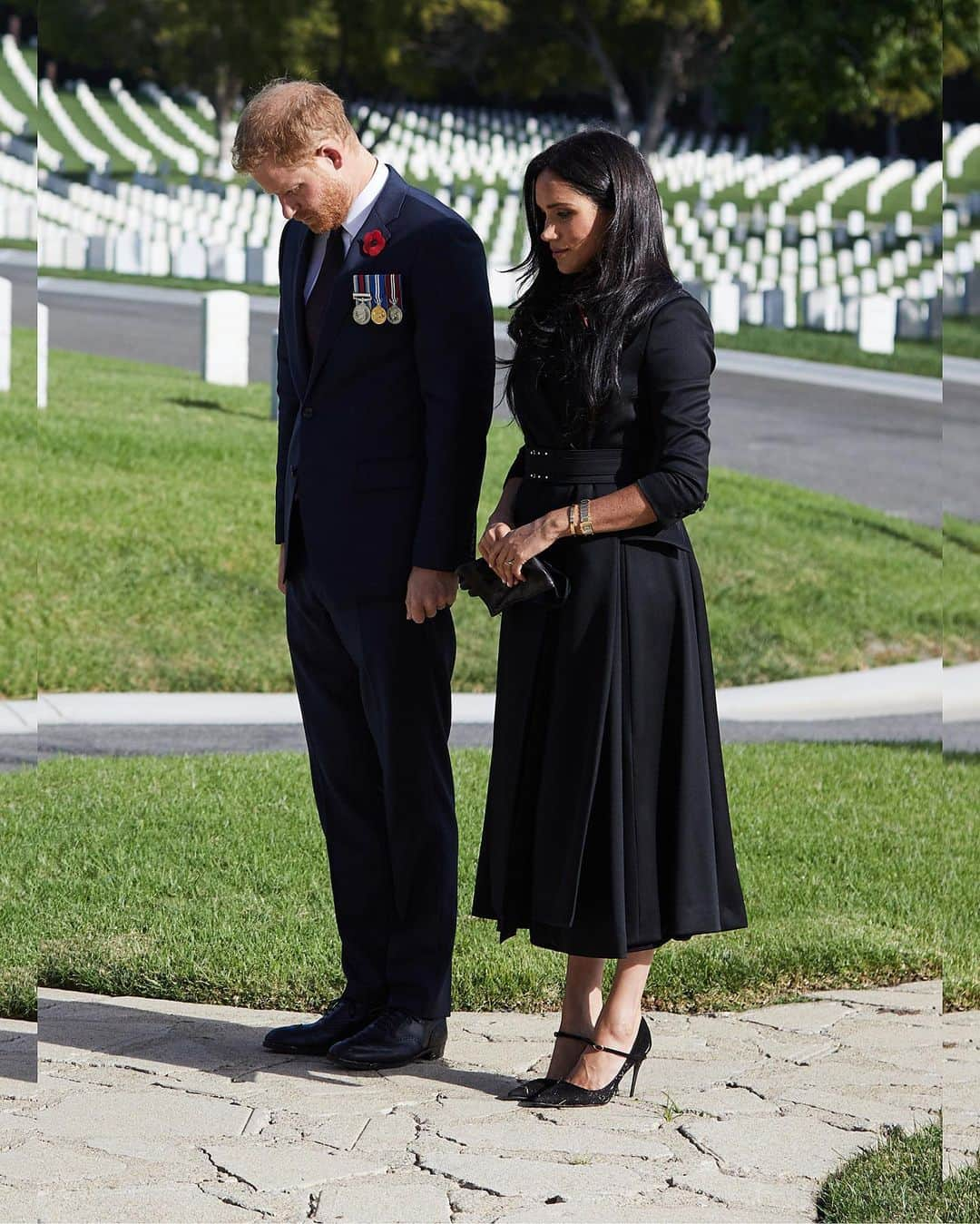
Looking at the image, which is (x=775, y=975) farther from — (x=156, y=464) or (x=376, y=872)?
(x=156, y=464)

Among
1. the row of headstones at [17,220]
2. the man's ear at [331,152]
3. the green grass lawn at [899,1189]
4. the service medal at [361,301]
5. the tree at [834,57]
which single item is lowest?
the green grass lawn at [899,1189]

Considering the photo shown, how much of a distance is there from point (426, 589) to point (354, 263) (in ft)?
2.46

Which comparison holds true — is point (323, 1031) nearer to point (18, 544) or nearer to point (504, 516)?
point (504, 516)

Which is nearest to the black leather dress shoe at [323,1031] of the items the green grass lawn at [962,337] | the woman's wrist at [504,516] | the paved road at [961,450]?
the woman's wrist at [504,516]

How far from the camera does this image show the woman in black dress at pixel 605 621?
395 cm

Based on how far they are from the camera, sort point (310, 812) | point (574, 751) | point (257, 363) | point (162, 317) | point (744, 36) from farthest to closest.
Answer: point (744, 36), point (162, 317), point (257, 363), point (310, 812), point (574, 751)

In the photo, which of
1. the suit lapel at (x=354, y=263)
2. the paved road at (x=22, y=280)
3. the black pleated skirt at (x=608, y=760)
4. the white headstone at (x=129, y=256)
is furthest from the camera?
the white headstone at (x=129, y=256)

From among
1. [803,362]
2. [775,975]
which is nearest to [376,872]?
[775,975]

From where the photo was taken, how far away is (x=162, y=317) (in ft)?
75.0

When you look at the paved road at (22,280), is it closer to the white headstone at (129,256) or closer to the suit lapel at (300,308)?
the white headstone at (129,256)

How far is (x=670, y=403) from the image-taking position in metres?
3.95

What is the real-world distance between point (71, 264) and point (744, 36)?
1156 cm

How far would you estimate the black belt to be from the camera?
407 centimetres

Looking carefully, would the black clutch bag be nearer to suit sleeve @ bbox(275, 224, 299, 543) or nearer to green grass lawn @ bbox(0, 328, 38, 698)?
suit sleeve @ bbox(275, 224, 299, 543)
